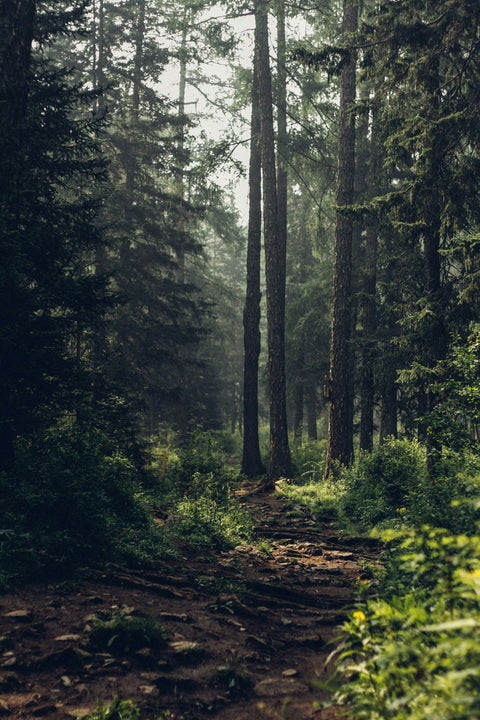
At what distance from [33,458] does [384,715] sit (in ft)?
20.1

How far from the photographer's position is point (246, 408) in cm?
1847

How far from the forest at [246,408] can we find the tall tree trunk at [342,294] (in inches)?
3.1

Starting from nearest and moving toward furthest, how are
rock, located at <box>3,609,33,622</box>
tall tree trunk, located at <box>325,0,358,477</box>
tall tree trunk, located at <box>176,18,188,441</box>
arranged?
rock, located at <box>3,609,33,622</box> < tall tree trunk, located at <box>325,0,358,477</box> < tall tree trunk, located at <box>176,18,188,441</box>

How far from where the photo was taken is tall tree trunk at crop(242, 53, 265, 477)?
17875 millimetres

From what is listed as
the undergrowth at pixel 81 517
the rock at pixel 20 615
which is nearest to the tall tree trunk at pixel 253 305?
the undergrowth at pixel 81 517

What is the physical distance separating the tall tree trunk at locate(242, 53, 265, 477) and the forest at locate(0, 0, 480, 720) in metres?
0.11

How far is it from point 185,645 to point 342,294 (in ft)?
36.8

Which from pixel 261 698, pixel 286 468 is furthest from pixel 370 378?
pixel 261 698

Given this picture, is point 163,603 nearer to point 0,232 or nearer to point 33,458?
point 33,458

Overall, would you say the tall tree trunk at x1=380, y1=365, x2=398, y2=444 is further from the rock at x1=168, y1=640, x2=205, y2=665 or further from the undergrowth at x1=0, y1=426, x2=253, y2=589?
the rock at x1=168, y1=640, x2=205, y2=665

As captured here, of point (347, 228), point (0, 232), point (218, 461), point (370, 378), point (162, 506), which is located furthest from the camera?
point (370, 378)

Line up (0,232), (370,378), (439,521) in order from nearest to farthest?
1. (439,521)
2. (0,232)
3. (370,378)

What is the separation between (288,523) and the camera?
404 inches

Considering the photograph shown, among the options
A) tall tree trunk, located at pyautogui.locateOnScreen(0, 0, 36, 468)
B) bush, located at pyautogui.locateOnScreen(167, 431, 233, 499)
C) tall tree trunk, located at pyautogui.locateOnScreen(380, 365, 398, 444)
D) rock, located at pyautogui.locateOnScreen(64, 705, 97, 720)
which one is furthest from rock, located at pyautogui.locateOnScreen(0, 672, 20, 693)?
tall tree trunk, located at pyautogui.locateOnScreen(380, 365, 398, 444)
